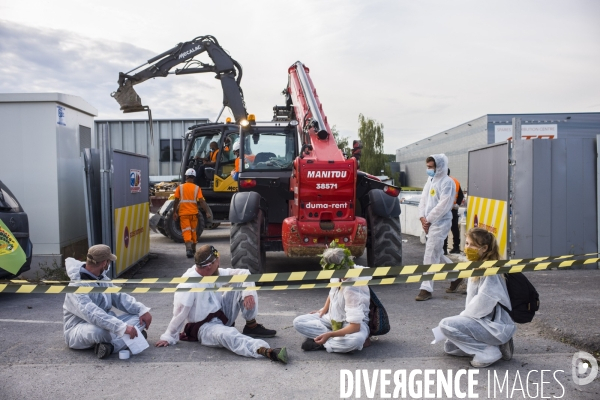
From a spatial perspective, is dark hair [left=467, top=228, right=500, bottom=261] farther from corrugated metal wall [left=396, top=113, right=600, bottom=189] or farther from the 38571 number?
corrugated metal wall [left=396, top=113, right=600, bottom=189]

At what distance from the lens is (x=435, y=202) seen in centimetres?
707

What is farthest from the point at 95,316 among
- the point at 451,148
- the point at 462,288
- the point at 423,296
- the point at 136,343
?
the point at 451,148

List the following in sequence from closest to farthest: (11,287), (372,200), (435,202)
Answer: (11,287), (435,202), (372,200)

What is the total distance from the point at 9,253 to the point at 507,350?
555cm

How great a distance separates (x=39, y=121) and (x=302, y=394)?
22.0ft

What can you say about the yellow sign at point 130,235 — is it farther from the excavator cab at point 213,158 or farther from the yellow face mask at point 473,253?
the yellow face mask at point 473,253

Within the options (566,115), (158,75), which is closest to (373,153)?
(566,115)

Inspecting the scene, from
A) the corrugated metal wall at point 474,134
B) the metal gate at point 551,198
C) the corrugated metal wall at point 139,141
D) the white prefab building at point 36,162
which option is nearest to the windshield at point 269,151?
the white prefab building at point 36,162

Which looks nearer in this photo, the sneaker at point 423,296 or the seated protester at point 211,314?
the seated protester at point 211,314

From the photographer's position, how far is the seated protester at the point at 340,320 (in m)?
4.54

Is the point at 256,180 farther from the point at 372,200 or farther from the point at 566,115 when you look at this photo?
the point at 566,115

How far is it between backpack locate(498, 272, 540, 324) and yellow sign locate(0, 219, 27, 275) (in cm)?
550

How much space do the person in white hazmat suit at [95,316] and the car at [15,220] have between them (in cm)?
241

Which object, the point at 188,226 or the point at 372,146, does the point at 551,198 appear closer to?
the point at 188,226
